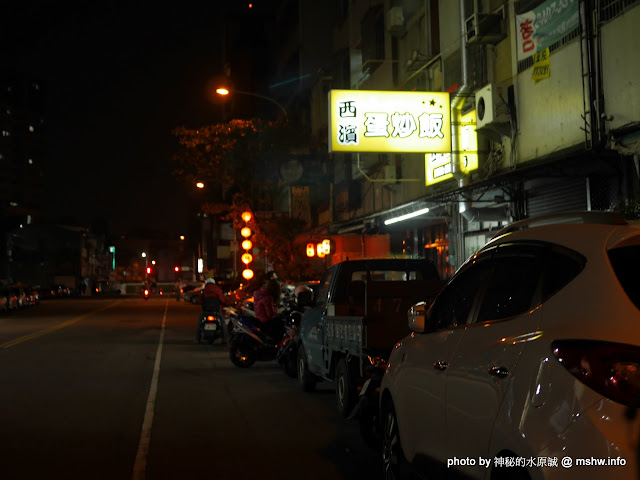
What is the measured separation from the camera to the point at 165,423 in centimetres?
973

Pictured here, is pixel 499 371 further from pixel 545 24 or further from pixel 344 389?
pixel 545 24

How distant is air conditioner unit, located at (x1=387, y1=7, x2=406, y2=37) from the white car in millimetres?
20914

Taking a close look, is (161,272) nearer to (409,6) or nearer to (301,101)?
(301,101)

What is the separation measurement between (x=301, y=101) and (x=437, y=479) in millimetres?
39936

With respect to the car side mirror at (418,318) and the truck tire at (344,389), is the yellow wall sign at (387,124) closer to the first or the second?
the truck tire at (344,389)

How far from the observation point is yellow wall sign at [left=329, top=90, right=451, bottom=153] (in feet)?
61.6

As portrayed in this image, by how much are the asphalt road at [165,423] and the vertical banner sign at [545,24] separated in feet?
25.9

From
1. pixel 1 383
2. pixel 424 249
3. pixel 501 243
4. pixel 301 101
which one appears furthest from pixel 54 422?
pixel 301 101

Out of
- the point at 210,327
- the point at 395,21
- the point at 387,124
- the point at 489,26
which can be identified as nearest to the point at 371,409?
the point at 387,124

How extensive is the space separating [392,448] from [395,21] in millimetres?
20871

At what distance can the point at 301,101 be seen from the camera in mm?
44000

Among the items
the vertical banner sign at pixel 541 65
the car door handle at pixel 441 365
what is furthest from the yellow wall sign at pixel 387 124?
the car door handle at pixel 441 365

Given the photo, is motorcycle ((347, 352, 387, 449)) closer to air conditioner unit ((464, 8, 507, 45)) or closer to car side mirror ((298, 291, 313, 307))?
car side mirror ((298, 291, 313, 307))

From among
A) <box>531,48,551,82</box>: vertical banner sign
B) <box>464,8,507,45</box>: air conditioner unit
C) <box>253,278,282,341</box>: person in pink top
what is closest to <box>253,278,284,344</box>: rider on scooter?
<box>253,278,282,341</box>: person in pink top
